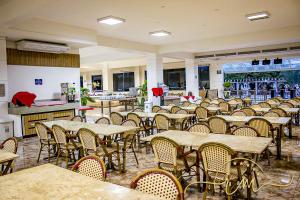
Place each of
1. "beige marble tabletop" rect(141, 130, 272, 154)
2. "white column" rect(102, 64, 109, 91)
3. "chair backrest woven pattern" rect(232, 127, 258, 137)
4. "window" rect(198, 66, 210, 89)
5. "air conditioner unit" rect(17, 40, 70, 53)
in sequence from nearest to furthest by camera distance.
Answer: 1. "beige marble tabletop" rect(141, 130, 272, 154)
2. "chair backrest woven pattern" rect(232, 127, 258, 137)
3. "air conditioner unit" rect(17, 40, 70, 53)
4. "window" rect(198, 66, 210, 89)
5. "white column" rect(102, 64, 109, 91)

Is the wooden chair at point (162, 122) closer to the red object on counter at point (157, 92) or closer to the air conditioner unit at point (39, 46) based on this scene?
the air conditioner unit at point (39, 46)

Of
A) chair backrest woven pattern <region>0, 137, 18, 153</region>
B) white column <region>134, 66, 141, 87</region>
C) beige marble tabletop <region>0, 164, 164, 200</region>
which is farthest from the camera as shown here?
white column <region>134, 66, 141, 87</region>

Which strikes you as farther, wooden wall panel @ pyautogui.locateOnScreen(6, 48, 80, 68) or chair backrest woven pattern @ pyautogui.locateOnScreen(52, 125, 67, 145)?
wooden wall panel @ pyautogui.locateOnScreen(6, 48, 80, 68)

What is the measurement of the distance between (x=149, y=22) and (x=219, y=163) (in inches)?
210

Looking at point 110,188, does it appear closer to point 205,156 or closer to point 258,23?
point 205,156

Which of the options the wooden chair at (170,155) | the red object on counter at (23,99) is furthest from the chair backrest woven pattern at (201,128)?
the red object on counter at (23,99)

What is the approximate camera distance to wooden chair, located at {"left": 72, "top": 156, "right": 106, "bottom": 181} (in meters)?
2.48

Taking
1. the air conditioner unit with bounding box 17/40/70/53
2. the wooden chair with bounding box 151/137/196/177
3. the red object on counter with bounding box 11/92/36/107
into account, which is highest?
the air conditioner unit with bounding box 17/40/70/53

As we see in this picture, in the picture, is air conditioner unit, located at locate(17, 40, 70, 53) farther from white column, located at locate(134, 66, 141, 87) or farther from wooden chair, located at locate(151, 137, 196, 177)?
white column, located at locate(134, 66, 141, 87)

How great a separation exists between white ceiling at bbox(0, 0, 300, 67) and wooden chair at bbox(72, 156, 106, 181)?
3145 millimetres

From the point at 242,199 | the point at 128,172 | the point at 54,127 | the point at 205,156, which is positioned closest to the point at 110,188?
the point at 205,156

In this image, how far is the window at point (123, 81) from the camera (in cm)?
2209

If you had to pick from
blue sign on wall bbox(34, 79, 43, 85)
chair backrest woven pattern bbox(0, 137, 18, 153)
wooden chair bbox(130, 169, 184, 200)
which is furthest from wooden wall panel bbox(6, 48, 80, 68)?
wooden chair bbox(130, 169, 184, 200)

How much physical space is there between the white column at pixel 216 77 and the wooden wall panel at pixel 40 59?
9.76 m
